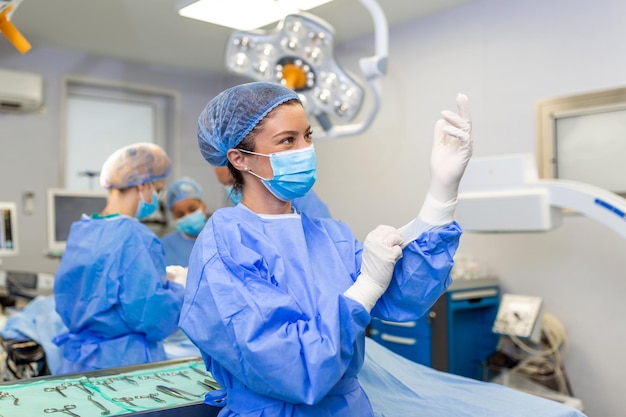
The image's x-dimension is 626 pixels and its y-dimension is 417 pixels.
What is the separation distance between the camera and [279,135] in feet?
4.20

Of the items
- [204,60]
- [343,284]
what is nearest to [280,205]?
[343,284]

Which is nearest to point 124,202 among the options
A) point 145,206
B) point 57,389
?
point 145,206

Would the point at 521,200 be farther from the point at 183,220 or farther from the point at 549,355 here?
the point at 183,220

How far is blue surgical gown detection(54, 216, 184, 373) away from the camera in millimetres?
1942

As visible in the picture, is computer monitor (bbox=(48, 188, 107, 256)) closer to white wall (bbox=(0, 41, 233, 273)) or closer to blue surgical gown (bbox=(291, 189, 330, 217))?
white wall (bbox=(0, 41, 233, 273))

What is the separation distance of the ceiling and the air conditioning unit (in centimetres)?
28

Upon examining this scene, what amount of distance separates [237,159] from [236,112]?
10 centimetres

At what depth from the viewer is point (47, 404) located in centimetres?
140

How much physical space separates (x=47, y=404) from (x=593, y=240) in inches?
99.9

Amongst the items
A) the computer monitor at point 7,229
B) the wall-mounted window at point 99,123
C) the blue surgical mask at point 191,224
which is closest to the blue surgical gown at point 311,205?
the blue surgical mask at point 191,224

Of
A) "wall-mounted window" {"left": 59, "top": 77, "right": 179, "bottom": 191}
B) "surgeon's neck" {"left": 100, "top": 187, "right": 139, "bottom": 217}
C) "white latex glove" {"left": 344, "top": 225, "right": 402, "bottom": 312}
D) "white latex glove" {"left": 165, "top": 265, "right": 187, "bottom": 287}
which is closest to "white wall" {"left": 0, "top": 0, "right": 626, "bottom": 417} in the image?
"wall-mounted window" {"left": 59, "top": 77, "right": 179, "bottom": 191}

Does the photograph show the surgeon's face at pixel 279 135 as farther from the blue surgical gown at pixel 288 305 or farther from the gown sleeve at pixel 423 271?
the gown sleeve at pixel 423 271

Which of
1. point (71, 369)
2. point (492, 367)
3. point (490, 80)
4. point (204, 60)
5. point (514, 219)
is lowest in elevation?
point (492, 367)

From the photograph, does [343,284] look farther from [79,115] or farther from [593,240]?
[79,115]
